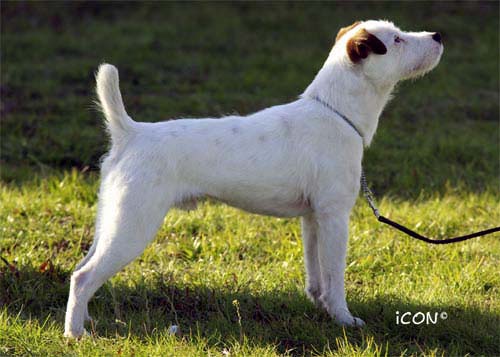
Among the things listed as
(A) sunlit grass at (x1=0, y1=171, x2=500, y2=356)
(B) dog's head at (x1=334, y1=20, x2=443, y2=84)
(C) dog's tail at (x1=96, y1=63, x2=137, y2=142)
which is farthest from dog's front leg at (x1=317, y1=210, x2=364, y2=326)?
(C) dog's tail at (x1=96, y1=63, x2=137, y2=142)

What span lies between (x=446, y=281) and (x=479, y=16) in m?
9.17

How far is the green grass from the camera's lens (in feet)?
14.6

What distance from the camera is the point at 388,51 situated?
180 inches

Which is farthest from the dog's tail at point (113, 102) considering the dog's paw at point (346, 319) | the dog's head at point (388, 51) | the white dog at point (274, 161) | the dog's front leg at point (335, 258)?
the dog's paw at point (346, 319)

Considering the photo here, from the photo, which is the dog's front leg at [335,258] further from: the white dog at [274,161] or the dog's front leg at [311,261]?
the dog's front leg at [311,261]

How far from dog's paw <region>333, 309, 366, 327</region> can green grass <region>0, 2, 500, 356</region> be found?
0.06 meters

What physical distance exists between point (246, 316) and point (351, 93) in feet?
4.76

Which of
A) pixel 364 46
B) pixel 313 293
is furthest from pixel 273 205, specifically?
pixel 364 46

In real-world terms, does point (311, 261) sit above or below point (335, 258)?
below

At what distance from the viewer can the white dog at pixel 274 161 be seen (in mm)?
4230

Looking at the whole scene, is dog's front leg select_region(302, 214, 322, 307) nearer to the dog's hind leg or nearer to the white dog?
the white dog

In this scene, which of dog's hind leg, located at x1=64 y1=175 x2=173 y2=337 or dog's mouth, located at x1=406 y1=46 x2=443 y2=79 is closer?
dog's hind leg, located at x1=64 y1=175 x2=173 y2=337

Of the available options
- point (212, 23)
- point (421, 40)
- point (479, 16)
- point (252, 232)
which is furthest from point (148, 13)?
point (421, 40)

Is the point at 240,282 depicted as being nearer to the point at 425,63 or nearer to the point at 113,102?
the point at 113,102
